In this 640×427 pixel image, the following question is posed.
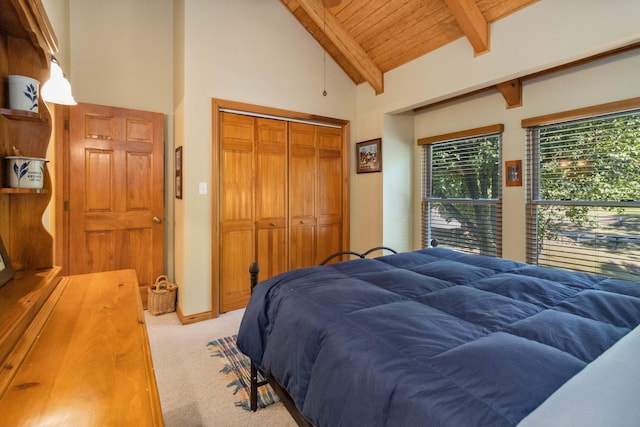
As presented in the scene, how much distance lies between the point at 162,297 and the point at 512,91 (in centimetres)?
395

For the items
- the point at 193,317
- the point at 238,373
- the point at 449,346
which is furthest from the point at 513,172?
the point at 193,317

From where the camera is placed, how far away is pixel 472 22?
2.68 metres

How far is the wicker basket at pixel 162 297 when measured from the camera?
327 centimetres

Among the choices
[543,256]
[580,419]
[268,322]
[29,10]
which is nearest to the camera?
[580,419]

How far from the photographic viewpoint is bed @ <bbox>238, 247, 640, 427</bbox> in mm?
743

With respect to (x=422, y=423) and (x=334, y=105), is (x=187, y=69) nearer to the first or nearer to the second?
(x=334, y=105)

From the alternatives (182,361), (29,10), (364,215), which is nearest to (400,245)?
(364,215)

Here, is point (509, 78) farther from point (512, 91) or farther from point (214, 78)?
point (214, 78)

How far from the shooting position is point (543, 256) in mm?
3043

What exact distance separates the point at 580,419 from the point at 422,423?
316 mm

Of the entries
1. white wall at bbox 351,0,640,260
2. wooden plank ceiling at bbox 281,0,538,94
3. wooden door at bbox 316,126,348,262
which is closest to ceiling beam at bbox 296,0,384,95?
wooden plank ceiling at bbox 281,0,538,94

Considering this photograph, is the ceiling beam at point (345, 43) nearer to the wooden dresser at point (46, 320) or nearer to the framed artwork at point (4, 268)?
the wooden dresser at point (46, 320)

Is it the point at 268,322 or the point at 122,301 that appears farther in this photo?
the point at 268,322

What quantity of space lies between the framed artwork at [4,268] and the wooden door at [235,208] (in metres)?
2.22
